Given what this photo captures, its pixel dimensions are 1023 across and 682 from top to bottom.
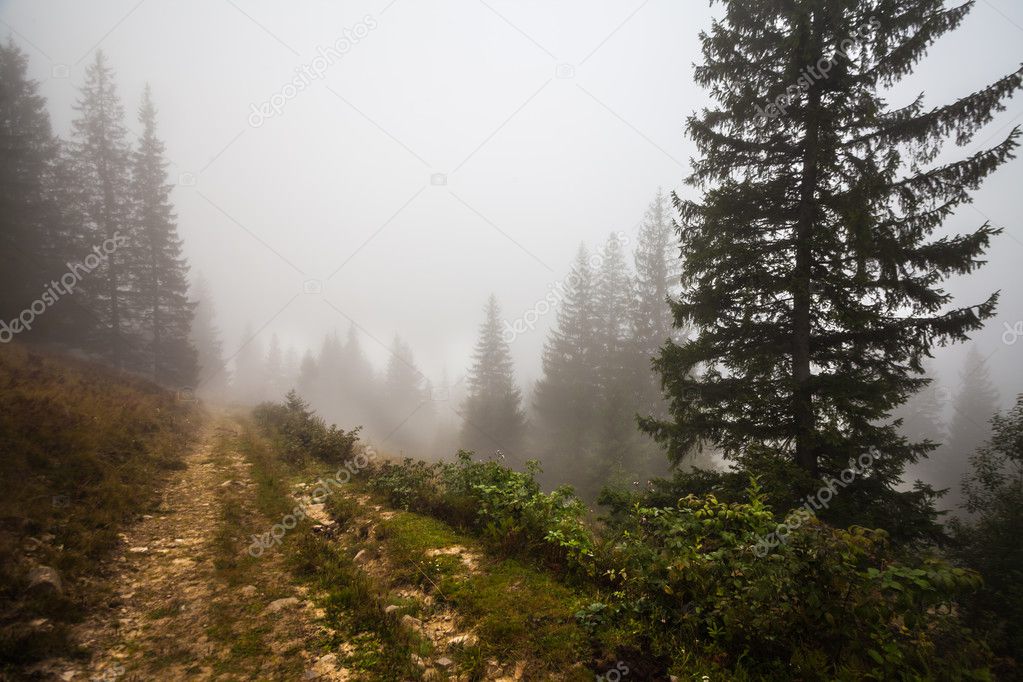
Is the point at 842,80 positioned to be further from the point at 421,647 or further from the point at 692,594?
the point at 421,647

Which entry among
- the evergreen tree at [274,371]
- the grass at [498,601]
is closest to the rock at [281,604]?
the grass at [498,601]

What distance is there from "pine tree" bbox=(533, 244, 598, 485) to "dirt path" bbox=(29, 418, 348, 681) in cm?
1974

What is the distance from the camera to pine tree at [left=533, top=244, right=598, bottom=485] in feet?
82.4

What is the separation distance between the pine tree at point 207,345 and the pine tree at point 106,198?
18.7 meters

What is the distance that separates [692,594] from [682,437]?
494 centimetres

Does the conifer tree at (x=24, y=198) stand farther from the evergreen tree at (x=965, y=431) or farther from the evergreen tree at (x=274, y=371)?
the evergreen tree at (x=965, y=431)

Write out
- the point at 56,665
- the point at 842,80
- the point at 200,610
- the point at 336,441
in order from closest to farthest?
the point at 56,665 < the point at 200,610 < the point at 842,80 < the point at 336,441

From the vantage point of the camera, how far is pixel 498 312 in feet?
113

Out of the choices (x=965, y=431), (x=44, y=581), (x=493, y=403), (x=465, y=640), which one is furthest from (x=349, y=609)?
(x=965, y=431)

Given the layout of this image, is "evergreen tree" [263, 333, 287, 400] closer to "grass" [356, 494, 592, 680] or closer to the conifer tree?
the conifer tree

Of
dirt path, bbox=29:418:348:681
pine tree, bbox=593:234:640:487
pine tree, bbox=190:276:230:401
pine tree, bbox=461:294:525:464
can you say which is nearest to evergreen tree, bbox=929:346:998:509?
pine tree, bbox=593:234:640:487

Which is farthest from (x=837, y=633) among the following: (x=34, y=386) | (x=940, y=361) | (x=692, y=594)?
(x=940, y=361)

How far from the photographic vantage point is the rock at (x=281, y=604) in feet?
16.6

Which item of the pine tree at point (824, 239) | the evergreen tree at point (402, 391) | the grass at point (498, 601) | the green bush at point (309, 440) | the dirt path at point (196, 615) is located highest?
the evergreen tree at point (402, 391)
